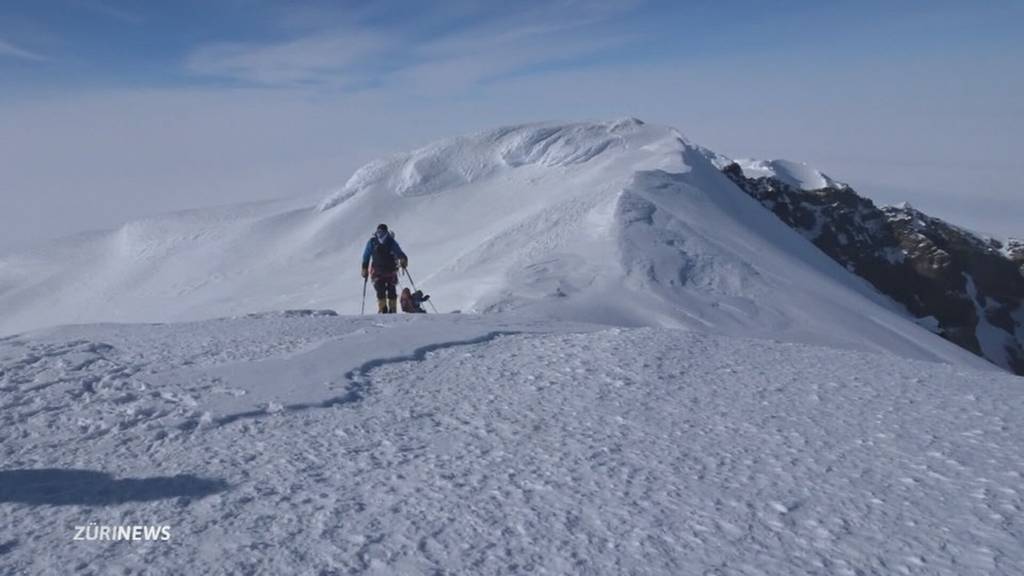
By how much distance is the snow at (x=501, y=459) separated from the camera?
3.94 metres

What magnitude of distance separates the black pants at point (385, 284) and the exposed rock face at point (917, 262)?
111ft

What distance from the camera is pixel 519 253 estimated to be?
65.5 ft

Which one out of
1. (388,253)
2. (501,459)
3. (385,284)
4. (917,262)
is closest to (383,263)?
(388,253)

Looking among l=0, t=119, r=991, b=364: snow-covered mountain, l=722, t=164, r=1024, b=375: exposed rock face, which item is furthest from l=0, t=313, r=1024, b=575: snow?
l=722, t=164, r=1024, b=375: exposed rock face

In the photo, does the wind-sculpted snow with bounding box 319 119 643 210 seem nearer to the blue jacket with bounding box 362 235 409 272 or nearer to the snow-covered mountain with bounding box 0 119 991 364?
the snow-covered mountain with bounding box 0 119 991 364

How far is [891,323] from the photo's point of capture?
19.6 meters

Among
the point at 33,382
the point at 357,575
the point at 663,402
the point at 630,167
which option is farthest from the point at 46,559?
the point at 630,167

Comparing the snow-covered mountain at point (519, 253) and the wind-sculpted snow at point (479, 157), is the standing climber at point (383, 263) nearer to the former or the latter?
the snow-covered mountain at point (519, 253)

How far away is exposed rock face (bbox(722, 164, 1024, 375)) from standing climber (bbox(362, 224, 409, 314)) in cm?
3390

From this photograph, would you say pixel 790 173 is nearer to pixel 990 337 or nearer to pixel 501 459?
pixel 990 337

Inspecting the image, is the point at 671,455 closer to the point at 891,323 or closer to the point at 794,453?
the point at 794,453

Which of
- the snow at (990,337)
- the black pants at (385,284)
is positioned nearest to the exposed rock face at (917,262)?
the snow at (990,337)

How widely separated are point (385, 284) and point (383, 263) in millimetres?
375

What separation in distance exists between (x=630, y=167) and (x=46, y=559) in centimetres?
2628
